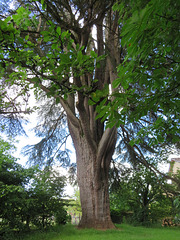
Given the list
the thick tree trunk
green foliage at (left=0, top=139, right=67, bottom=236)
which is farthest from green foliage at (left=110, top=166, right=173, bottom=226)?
green foliage at (left=0, top=139, right=67, bottom=236)

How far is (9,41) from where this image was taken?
155cm

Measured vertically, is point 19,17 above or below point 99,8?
below

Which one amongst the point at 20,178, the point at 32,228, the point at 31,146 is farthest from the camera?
the point at 31,146

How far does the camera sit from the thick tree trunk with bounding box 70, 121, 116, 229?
5938 mm

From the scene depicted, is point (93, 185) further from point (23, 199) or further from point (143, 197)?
point (143, 197)

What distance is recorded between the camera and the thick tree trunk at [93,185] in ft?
19.5

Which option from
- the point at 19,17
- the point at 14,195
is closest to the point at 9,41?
the point at 19,17

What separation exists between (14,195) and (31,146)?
3.56m

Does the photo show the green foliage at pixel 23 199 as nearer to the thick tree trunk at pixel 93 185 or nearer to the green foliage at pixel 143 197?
the thick tree trunk at pixel 93 185

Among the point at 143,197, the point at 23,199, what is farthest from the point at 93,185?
the point at 143,197

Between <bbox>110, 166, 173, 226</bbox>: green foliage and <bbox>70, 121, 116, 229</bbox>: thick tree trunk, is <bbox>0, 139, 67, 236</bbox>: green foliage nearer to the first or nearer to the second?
<bbox>70, 121, 116, 229</bbox>: thick tree trunk

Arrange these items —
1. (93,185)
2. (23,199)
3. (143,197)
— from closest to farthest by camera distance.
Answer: (23,199) < (93,185) < (143,197)

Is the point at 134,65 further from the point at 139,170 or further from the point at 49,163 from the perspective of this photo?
the point at 139,170

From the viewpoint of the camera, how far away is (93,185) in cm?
629
